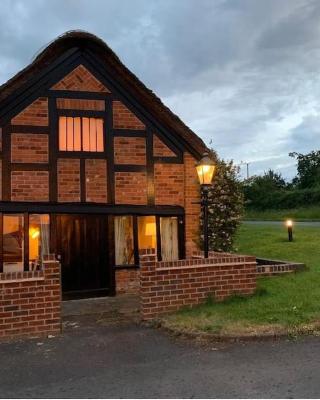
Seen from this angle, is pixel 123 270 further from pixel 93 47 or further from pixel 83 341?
pixel 93 47

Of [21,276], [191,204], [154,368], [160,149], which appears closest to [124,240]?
[191,204]

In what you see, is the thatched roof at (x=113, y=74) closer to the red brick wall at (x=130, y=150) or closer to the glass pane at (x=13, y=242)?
the red brick wall at (x=130, y=150)

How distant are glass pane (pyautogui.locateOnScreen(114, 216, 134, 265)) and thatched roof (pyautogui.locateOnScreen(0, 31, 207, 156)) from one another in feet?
8.40

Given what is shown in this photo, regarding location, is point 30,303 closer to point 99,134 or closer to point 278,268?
point 99,134

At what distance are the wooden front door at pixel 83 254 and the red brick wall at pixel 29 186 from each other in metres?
0.69

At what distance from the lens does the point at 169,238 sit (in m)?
12.0

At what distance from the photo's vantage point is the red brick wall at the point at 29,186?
10734 mm

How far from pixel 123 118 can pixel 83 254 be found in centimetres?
344

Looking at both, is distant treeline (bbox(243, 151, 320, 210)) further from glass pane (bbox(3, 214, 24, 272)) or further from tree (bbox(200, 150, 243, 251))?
glass pane (bbox(3, 214, 24, 272))

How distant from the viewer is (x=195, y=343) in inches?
260

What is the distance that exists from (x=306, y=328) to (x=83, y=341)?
10.6 feet

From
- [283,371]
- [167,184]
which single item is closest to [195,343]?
[283,371]

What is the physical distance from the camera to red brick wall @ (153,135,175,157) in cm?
1187

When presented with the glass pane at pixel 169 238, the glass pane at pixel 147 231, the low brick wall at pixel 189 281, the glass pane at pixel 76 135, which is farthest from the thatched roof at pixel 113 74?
the low brick wall at pixel 189 281
